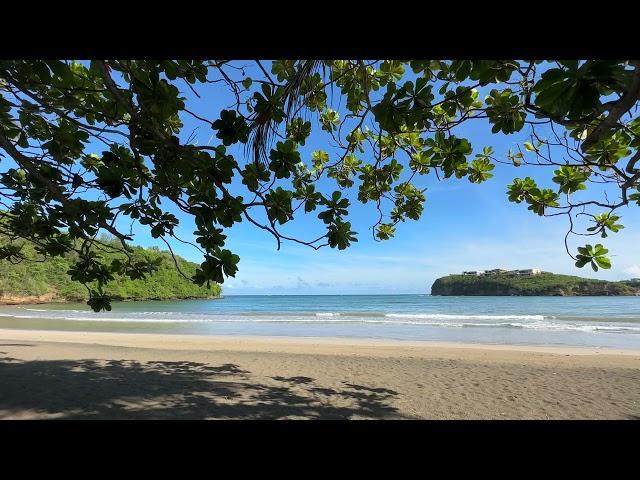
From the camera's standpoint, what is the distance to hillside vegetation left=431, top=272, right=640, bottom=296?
165ft

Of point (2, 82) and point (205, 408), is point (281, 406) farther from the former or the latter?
point (2, 82)

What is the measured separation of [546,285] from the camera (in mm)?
51094

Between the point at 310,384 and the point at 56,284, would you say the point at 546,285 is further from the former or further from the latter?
the point at 56,284

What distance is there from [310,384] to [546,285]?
55.3 meters

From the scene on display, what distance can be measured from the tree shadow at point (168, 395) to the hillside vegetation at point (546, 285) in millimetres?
54988

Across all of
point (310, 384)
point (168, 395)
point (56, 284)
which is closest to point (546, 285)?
point (310, 384)

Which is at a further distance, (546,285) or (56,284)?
(546,285)

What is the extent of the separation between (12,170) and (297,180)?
3.04 m

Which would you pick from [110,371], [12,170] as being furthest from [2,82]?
[110,371]

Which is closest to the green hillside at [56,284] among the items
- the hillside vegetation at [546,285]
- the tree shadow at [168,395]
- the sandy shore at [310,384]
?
the sandy shore at [310,384]

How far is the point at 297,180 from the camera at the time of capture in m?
4.52

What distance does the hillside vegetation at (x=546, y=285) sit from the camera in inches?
1983

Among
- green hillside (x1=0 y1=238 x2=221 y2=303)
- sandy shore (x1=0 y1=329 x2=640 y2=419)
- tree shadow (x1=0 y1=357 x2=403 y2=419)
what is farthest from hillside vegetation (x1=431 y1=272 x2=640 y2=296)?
tree shadow (x1=0 y1=357 x2=403 y2=419)
